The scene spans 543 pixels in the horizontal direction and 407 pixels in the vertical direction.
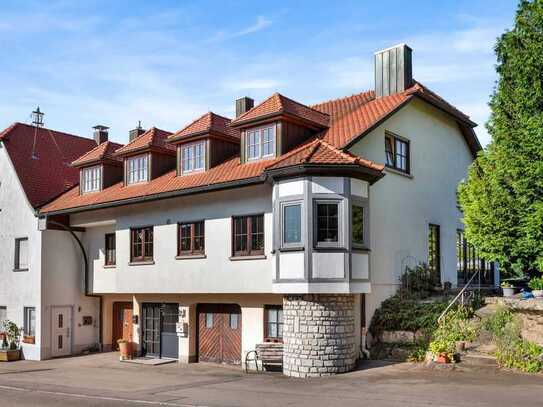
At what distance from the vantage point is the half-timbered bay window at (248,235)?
66.2 ft

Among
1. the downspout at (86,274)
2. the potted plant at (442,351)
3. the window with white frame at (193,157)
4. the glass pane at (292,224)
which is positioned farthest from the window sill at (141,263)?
the potted plant at (442,351)

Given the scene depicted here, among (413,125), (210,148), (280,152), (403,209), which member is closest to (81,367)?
(210,148)

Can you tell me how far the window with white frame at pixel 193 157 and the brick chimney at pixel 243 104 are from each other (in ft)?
9.37

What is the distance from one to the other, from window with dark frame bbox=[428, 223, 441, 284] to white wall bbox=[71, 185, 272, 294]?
6.74 meters

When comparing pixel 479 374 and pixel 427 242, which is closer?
pixel 479 374

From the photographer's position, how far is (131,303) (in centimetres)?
2680

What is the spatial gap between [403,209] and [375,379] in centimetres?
701

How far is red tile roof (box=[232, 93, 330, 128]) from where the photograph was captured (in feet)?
67.3

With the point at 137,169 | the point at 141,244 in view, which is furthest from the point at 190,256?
the point at 137,169

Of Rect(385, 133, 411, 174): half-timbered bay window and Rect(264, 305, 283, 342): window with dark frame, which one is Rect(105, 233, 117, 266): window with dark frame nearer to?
Rect(264, 305, 283, 342): window with dark frame

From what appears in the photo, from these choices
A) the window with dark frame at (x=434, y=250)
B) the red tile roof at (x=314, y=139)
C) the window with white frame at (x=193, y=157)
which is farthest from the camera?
the window with dark frame at (x=434, y=250)

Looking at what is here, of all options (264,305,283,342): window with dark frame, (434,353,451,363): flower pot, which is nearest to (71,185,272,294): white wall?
(264,305,283,342): window with dark frame

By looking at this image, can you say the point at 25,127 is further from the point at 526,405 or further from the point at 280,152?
the point at 526,405

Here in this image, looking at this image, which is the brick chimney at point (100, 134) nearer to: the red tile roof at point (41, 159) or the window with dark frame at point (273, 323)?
the red tile roof at point (41, 159)
